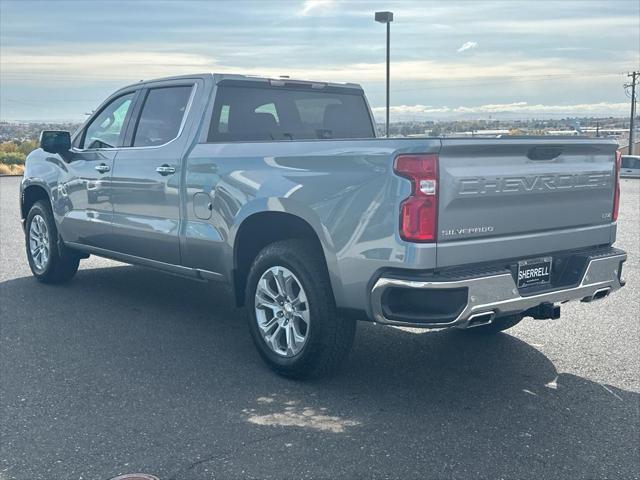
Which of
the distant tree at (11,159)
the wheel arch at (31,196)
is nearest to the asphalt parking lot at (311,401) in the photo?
the wheel arch at (31,196)

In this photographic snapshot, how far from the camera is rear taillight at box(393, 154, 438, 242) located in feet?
13.9

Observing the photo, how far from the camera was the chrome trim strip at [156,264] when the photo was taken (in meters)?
5.95

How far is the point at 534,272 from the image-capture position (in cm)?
477

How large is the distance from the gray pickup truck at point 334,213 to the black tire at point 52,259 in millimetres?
1119

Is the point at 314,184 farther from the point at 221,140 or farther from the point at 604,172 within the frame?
the point at 604,172

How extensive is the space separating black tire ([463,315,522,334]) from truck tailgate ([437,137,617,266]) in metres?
0.97

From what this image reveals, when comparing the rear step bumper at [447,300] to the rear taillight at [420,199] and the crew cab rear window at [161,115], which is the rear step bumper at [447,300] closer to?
the rear taillight at [420,199]

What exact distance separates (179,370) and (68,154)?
3.18m

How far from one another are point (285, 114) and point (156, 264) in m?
1.63

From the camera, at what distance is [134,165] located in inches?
259

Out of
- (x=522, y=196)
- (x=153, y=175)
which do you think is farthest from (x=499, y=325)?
(x=153, y=175)

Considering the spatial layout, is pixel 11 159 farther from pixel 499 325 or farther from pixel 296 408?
pixel 296 408

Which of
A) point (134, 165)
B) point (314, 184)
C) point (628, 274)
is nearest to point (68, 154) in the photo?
point (134, 165)

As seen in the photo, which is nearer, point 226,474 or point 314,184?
point 226,474
